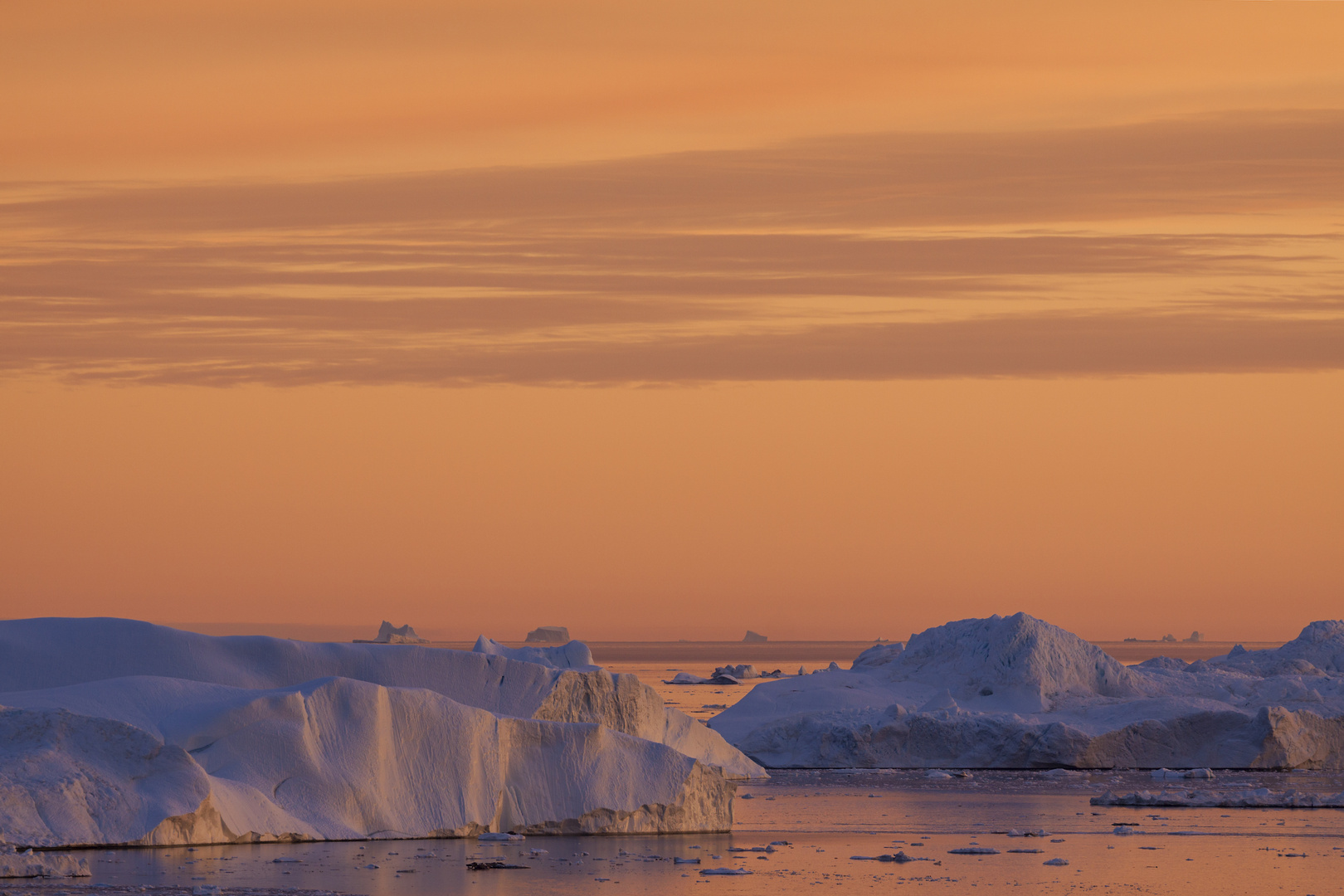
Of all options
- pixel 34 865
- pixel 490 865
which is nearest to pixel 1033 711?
pixel 490 865

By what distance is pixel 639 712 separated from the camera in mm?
30516

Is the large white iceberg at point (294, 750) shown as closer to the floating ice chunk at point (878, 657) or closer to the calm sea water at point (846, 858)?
the calm sea water at point (846, 858)

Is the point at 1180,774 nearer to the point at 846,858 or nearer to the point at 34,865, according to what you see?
the point at 846,858

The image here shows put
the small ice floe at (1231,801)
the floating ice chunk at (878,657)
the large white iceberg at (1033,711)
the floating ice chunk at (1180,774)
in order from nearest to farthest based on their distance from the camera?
1. the small ice floe at (1231,801)
2. the floating ice chunk at (1180,774)
3. the large white iceberg at (1033,711)
4. the floating ice chunk at (878,657)

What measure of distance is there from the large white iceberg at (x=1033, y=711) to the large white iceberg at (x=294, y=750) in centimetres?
1352

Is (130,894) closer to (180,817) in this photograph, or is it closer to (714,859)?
(180,817)

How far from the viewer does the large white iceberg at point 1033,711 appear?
36906 mm

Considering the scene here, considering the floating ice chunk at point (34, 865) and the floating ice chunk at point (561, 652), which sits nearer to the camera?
the floating ice chunk at point (34, 865)

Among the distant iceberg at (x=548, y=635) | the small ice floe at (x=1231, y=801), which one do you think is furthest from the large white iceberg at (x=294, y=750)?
the distant iceberg at (x=548, y=635)

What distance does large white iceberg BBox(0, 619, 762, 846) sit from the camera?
1995cm

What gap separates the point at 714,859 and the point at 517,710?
5.17 metres

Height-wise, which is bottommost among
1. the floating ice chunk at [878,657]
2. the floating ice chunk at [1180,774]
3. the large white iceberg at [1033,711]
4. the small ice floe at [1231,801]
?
Answer: the small ice floe at [1231,801]

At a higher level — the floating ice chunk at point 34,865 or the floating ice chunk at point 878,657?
the floating ice chunk at point 878,657

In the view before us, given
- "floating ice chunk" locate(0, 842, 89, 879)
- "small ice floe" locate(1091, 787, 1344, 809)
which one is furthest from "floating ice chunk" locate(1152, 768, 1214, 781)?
"floating ice chunk" locate(0, 842, 89, 879)
